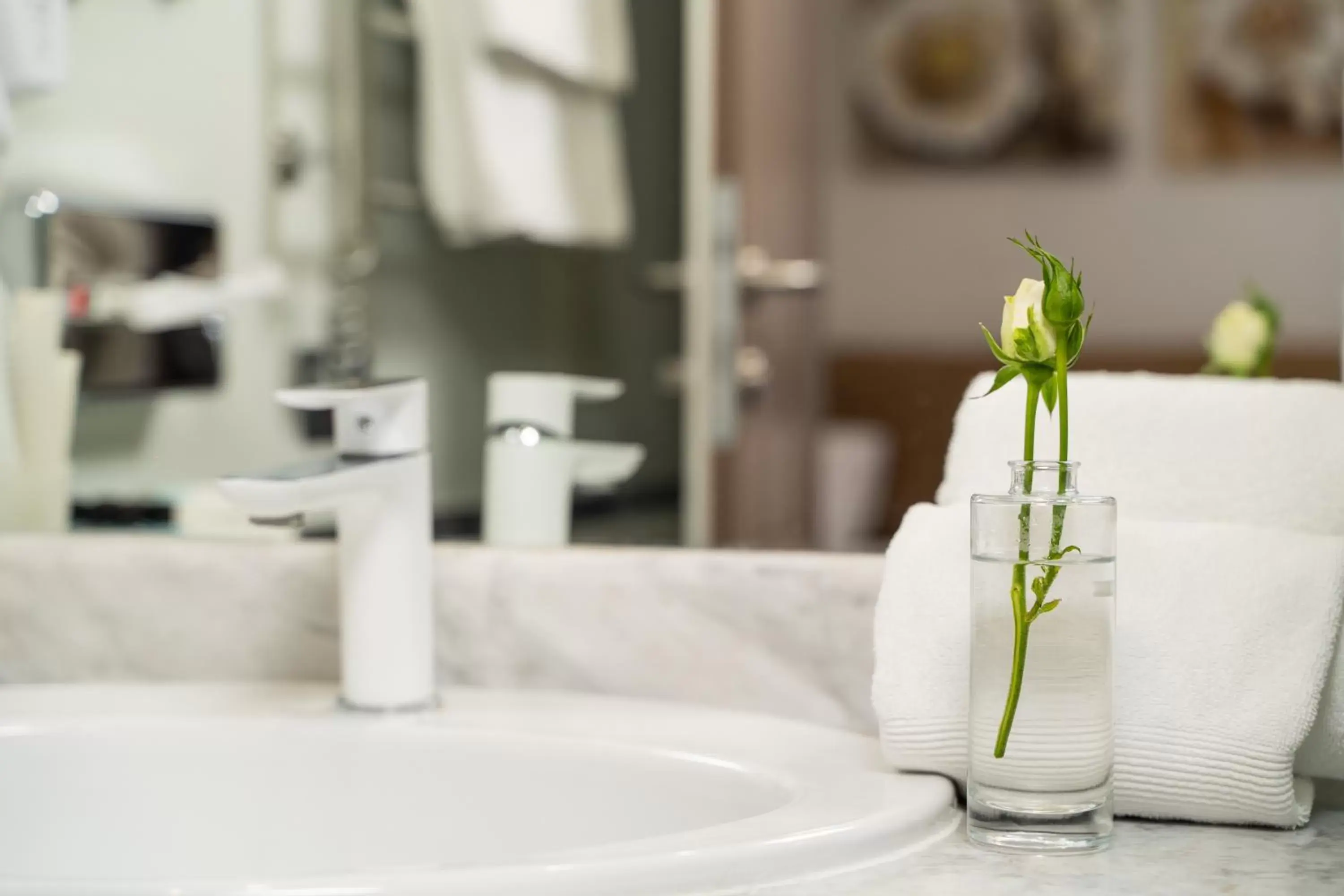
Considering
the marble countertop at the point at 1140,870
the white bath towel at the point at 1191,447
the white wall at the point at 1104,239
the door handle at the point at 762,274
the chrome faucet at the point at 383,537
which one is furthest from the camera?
the door handle at the point at 762,274

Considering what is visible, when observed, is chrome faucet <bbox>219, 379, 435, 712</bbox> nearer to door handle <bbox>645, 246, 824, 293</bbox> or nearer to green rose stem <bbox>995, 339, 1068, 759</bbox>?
door handle <bbox>645, 246, 824, 293</bbox>

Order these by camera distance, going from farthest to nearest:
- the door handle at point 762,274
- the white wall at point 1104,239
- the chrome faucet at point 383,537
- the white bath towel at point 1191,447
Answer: the door handle at point 762,274 < the white wall at point 1104,239 < the chrome faucet at point 383,537 < the white bath towel at point 1191,447

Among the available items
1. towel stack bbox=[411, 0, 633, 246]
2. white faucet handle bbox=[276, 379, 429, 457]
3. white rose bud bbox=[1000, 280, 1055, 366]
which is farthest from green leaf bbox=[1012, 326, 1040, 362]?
towel stack bbox=[411, 0, 633, 246]

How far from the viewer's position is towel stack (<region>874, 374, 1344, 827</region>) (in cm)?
69

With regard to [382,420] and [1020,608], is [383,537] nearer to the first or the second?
[382,420]

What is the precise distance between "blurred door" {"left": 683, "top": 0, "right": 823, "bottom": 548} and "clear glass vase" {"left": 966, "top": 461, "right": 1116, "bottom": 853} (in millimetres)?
394

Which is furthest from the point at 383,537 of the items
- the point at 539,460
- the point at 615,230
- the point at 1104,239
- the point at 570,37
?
the point at 1104,239

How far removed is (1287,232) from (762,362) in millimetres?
377

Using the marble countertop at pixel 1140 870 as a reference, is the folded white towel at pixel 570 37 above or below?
above

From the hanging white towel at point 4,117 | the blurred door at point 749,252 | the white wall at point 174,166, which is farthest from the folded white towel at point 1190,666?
the hanging white towel at point 4,117

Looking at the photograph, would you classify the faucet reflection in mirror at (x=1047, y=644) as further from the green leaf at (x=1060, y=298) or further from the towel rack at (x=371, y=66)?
the towel rack at (x=371, y=66)

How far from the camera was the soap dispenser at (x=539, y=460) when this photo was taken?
1041 millimetres

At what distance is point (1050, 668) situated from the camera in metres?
0.67

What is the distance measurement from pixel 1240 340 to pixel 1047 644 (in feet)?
1.32
